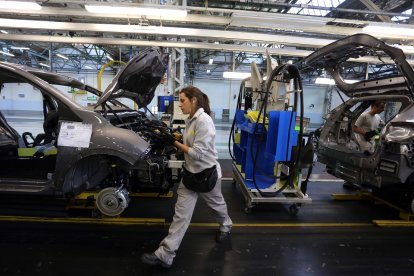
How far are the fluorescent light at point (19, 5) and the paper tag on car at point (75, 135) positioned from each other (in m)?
3.02

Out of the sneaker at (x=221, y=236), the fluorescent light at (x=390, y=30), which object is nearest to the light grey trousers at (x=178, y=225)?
the sneaker at (x=221, y=236)

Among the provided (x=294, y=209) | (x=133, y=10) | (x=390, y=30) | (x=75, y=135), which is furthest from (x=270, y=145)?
(x=390, y=30)

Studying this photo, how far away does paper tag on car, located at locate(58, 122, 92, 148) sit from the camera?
2484 millimetres

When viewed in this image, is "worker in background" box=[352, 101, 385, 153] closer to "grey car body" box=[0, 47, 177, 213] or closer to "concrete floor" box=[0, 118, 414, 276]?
"concrete floor" box=[0, 118, 414, 276]

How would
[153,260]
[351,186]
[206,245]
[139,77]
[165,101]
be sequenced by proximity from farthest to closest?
[165,101], [351,186], [139,77], [206,245], [153,260]

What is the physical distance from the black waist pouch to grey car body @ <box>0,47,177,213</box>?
0.48 metres

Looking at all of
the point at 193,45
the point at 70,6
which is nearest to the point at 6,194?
the point at 70,6

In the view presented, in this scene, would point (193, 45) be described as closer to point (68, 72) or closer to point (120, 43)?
point (120, 43)

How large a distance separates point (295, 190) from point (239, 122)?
1.64 m

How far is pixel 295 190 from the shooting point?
381cm

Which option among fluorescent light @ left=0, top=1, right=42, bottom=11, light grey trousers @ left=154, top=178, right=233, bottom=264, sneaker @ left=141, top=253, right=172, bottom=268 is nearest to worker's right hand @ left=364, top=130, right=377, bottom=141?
light grey trousers @ left=154, top=178, right=233, bottom=264

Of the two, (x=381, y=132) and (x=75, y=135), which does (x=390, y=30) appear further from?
(x=75, y=135)

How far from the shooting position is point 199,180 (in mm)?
2367

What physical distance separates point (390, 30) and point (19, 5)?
253 inches
